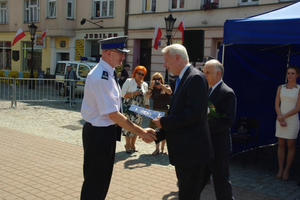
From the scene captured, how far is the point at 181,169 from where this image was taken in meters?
3.27

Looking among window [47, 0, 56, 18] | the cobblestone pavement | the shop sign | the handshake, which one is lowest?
the cobblestone pavement

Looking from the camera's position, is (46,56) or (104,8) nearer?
(104,8)

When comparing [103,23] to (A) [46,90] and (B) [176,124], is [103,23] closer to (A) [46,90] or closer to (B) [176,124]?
(A) [46,90]

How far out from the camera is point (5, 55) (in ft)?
99.9

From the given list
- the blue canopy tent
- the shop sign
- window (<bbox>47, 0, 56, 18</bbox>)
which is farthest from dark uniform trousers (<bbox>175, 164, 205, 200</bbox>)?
window (<bbox>47, 0, 56, 18</bbox>)

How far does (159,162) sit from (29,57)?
2498cm

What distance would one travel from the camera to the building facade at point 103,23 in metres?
17.2

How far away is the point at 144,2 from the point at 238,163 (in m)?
15.8

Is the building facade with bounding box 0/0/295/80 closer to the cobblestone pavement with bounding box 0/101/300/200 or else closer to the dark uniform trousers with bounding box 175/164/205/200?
the cobblestone pavement with bounding box 0/101/300/200

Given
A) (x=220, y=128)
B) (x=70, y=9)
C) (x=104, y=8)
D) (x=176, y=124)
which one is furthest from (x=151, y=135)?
(x=70, y=9)

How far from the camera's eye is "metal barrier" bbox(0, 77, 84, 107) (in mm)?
14047

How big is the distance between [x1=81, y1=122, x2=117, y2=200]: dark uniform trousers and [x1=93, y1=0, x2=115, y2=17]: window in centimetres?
2010

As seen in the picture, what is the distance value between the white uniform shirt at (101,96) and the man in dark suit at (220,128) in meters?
1.30

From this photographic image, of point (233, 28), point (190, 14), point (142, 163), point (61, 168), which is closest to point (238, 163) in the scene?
point (142, 163)
